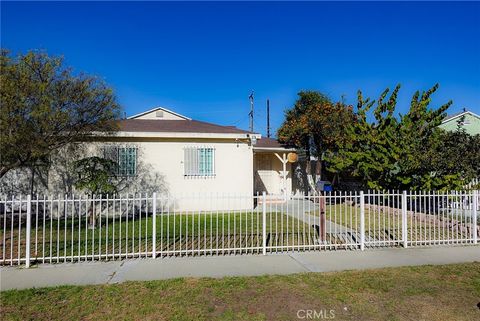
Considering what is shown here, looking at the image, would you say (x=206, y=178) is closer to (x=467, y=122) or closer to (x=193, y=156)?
(x=193, y=156)

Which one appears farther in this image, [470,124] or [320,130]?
[470,124]

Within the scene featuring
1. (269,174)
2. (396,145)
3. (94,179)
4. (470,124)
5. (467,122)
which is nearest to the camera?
(94,179)

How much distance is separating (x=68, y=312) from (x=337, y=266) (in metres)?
4.34

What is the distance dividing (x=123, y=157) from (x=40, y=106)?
6087 mm

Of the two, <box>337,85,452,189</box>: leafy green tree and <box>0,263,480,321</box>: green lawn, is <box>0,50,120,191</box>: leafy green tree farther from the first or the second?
<box>337,85,452,189</box>: leafy green tree

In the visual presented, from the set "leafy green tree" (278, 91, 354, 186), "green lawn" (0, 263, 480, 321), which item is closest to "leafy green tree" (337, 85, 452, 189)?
"leafy green tree" (278, 91, 354, 186)

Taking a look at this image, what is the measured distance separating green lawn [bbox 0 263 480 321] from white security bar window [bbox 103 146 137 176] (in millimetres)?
8520

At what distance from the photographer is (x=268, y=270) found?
6.22 m

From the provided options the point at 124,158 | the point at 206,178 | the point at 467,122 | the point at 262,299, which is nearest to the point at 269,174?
the point at 206,178

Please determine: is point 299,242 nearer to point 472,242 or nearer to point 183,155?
point 472,242

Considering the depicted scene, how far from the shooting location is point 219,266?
21.2 ft

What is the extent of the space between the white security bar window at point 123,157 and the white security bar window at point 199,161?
74.6 inches

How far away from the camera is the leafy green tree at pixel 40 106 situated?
7410 mm

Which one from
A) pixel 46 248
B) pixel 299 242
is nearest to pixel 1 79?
pixel 46 248
